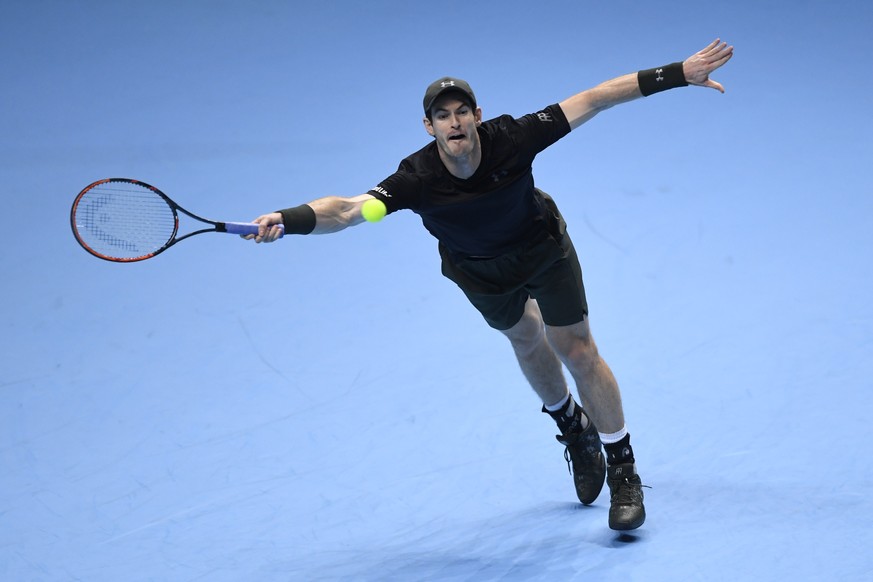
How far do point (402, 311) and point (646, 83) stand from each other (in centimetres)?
241

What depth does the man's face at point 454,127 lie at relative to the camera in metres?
3.86

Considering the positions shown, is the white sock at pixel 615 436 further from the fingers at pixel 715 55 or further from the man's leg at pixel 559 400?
the fingers at pixel 715 55

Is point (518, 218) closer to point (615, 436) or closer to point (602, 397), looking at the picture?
point (602, 397)

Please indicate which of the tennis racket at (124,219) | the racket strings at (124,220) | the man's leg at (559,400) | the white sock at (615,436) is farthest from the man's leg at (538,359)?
the racket strings at (124,220)

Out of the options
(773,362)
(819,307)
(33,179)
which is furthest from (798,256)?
(33,179)

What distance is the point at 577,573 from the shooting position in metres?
3.84

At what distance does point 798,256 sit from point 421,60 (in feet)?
13.0

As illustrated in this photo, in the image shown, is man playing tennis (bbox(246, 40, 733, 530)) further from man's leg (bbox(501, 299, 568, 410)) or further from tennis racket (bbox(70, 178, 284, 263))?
tennis racket (bbox(70, 178, 284, 263))

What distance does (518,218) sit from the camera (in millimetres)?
4086

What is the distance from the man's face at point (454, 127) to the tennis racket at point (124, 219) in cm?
82

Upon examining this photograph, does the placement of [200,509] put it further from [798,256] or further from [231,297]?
[798,256]

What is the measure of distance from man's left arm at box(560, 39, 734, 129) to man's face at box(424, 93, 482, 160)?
45 centimetres

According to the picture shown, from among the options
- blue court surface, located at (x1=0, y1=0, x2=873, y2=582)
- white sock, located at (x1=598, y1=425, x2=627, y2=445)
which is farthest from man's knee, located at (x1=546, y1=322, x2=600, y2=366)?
blue court surface, located at (x1=0, y1=0, x2=873, y2=582)

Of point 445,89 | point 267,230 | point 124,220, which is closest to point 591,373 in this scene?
point 445,89
